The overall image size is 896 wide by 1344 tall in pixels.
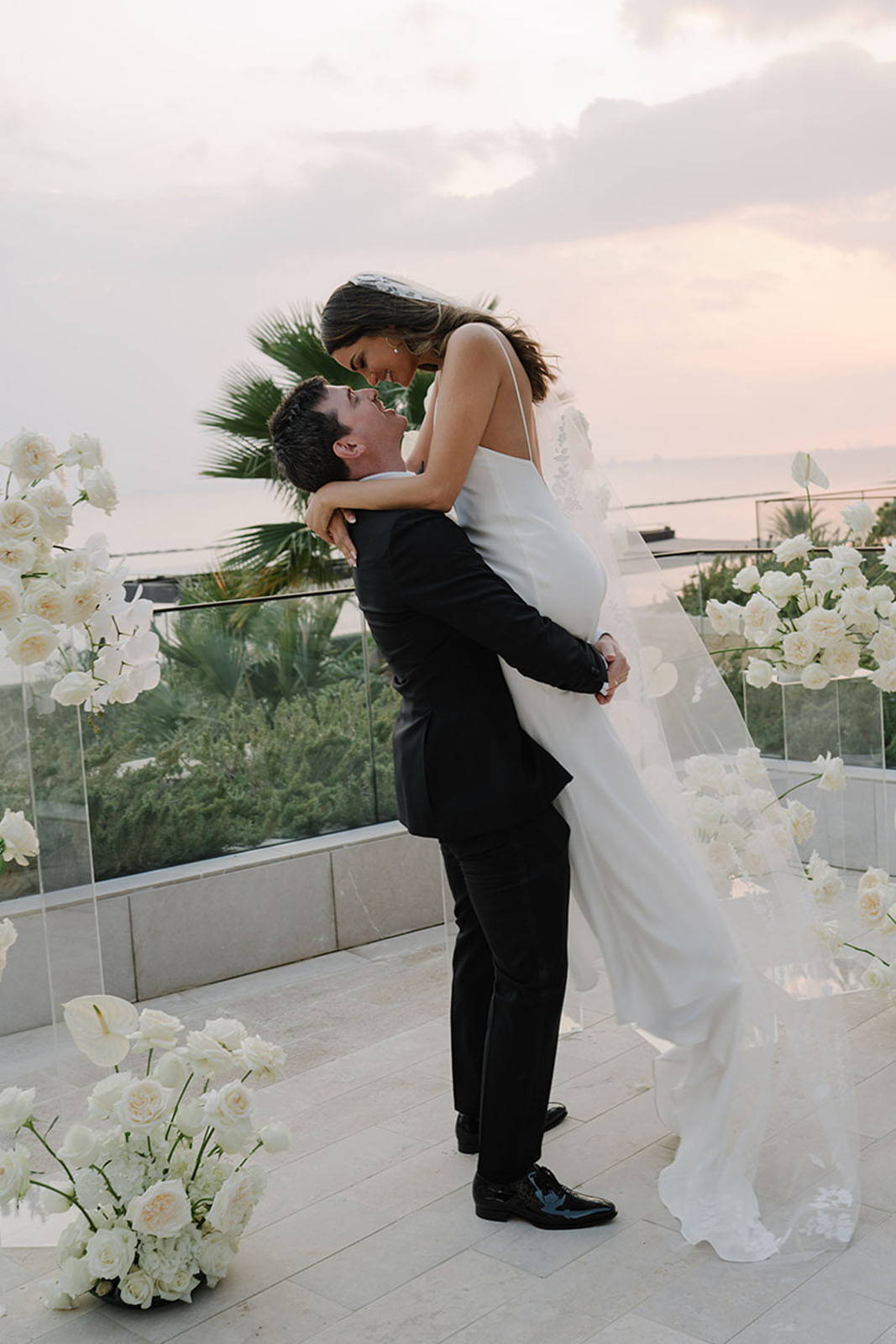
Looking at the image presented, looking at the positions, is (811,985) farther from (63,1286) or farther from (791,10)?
(791,10)

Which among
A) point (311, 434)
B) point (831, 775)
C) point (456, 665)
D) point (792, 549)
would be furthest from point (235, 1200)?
point (792, 549)

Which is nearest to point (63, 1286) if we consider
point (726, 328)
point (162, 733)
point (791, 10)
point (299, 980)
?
point (299, 980)

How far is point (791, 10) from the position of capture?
10.9 m

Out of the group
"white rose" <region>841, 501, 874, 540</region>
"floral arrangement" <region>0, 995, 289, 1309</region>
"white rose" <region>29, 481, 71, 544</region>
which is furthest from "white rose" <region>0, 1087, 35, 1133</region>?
"white rose" <region>841, 501, 874, 540</region>

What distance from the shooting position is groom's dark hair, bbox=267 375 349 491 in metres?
2.41

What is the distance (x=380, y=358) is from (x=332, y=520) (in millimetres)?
334

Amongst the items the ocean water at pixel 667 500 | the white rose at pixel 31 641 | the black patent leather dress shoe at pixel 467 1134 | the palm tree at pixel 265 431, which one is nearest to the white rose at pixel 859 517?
the black patent leather dress shoe at pixel 467 1134

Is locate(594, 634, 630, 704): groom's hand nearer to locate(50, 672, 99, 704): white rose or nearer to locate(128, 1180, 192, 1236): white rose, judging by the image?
locate(50, 672, 99, 704): white rose

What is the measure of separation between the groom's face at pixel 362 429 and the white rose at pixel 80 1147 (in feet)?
4.16

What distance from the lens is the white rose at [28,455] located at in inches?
83.4

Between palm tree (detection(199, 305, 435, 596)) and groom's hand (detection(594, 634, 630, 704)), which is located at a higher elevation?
palm tree (detection(199, 305, 435, 596))

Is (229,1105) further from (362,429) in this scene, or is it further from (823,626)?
(823,626)

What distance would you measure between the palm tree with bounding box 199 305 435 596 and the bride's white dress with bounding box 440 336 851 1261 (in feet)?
15.3

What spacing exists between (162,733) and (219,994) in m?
0.92
